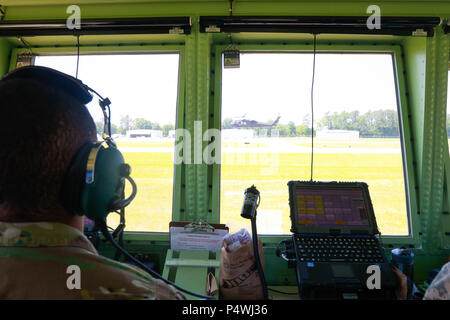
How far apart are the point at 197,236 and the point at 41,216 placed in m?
1.23

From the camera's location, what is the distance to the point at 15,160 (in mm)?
587

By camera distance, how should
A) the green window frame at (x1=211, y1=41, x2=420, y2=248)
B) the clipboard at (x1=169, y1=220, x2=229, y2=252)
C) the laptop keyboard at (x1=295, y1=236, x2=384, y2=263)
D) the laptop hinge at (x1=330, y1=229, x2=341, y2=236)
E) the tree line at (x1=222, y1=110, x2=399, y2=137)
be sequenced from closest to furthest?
1. the laptop keyboard at (x1=295, y1=236, x2=384, y2=263)
2. the laptop hinge at (x1=330, y1=229, x2=341, y2=236)
3. the clipboard at (x1=169, y1=220, x2=229, y2=252)
4. the green window frame at (x1=211, y1=41, x2=420, y2=248)
5. the tree line at (x1=222, y1=110, x2=399, y2=137)

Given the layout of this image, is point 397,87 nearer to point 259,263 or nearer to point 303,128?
point 303,128

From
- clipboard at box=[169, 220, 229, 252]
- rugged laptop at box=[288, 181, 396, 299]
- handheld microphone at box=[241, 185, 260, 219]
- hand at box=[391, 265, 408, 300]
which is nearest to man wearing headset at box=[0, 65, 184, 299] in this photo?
handheld microphone at box=[241, 185, 260, 219]

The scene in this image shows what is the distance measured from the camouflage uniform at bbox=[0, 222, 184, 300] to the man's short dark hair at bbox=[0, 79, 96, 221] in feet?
0.13

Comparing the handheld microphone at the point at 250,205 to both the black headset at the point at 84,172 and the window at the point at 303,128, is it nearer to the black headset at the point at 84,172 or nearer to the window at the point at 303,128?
the window at the point at 303,128

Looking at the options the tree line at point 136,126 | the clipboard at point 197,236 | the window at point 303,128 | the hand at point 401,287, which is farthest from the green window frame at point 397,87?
the hand at point 401,287

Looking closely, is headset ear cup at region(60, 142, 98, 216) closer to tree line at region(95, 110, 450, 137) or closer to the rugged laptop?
the rugged laptop

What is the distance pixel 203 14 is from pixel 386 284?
207 cm

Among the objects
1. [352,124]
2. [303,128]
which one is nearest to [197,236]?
[303,128]

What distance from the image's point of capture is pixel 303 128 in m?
2.15

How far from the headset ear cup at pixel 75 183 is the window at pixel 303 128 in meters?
1.51

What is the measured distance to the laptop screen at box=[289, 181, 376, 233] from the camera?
1565 mm
